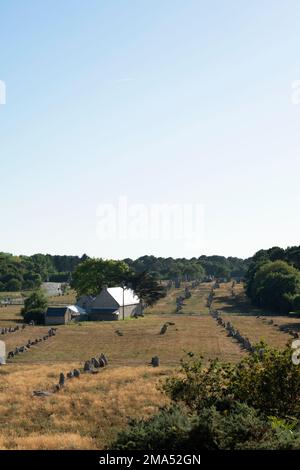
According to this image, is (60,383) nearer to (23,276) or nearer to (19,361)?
(19,361)

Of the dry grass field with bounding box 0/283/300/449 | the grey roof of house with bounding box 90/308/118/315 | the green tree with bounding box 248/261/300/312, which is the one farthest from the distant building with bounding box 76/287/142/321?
the green tree with bounding box 248/261/300/312

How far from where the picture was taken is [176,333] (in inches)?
2475

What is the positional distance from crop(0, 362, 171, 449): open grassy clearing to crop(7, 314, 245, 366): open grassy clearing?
6.81 m

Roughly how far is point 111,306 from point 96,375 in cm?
4856

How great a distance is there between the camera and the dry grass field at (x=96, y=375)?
76.2 ft

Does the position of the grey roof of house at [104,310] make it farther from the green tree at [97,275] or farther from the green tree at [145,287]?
the green tree at [145,287]

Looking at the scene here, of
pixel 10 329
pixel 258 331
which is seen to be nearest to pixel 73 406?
pixel 258 331

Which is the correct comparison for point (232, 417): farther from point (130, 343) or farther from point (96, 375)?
point (130, 343)

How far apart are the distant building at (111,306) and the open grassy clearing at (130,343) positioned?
853cm

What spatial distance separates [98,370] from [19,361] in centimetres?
959

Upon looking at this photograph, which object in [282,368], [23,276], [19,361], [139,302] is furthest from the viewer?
[23,276]

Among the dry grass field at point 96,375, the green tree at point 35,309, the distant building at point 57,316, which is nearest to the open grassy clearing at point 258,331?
the dry grass field at point 96,375

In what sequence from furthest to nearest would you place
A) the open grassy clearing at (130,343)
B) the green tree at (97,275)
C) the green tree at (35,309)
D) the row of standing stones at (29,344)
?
1. the green tree at (97,275)
2. the green tree at (35,309)
3. the row of standing stones at (29,344)
4. the open grassy clearing at (130,343)

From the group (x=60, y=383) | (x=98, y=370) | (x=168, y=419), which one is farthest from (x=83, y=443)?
(x=98, y=370)
